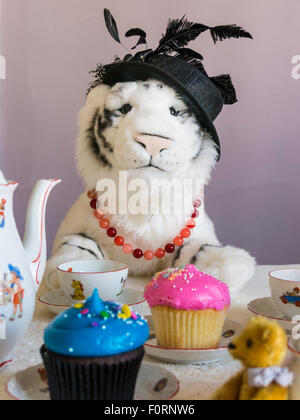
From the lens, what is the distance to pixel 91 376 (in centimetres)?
59

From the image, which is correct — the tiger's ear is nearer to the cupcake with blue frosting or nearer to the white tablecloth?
the white tablecloth

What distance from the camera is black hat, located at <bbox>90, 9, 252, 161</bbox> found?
1.22 m

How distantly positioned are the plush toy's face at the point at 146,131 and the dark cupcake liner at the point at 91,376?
668mm

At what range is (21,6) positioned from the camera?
6.59ft

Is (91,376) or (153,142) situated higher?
(153,142)

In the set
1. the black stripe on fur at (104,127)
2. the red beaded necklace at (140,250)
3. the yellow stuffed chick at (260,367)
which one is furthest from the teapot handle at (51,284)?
the yellow stuffed chick at (260,367)

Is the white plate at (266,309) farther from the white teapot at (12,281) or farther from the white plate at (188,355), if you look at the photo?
the white teapot at (12,281)

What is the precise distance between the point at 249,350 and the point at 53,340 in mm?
208

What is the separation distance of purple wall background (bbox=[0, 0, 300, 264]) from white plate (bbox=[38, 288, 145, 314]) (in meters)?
1.05

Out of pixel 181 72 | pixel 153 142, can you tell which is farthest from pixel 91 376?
pixel 181 72

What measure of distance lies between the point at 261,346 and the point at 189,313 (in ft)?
0.99

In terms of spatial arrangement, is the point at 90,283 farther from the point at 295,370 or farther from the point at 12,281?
the point at 295,370

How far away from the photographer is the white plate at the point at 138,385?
620mm
